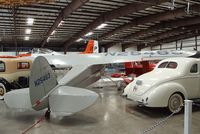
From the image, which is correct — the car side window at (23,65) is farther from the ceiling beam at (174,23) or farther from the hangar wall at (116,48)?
the hangar wall at (116,48)

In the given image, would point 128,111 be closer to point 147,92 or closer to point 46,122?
point 147,92

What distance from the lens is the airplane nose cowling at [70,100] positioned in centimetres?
498

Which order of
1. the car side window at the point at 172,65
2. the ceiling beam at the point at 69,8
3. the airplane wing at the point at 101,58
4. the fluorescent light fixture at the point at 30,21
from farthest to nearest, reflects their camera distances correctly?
the fluorescent light fixture at the point at 30,21
the ceiling beam at the point at 69,8
the airplane wing at the point at 101,58
the car side window at the point at 172,65

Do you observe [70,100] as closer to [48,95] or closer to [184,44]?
[48,95]

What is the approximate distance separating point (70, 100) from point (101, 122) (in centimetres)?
99

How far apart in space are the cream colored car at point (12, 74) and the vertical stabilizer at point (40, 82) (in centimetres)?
367

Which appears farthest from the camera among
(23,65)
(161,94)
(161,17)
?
(161,17)

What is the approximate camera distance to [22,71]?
936 centimetres

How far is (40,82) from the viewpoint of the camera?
511 centimetres

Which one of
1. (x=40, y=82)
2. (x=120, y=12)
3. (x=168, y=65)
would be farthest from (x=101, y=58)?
(x=120, y=12)

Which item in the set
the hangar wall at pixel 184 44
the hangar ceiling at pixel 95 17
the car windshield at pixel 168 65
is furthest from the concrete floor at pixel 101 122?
the hangar wall at pixel 184 44

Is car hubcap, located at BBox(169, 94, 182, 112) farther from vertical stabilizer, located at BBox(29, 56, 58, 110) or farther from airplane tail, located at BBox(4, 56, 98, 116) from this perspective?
vertical stabilizer, located at BBox(29, 56, 58, 110)

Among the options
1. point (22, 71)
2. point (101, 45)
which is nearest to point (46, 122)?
point (22, 71)

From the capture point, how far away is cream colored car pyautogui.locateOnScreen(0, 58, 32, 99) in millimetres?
8480
